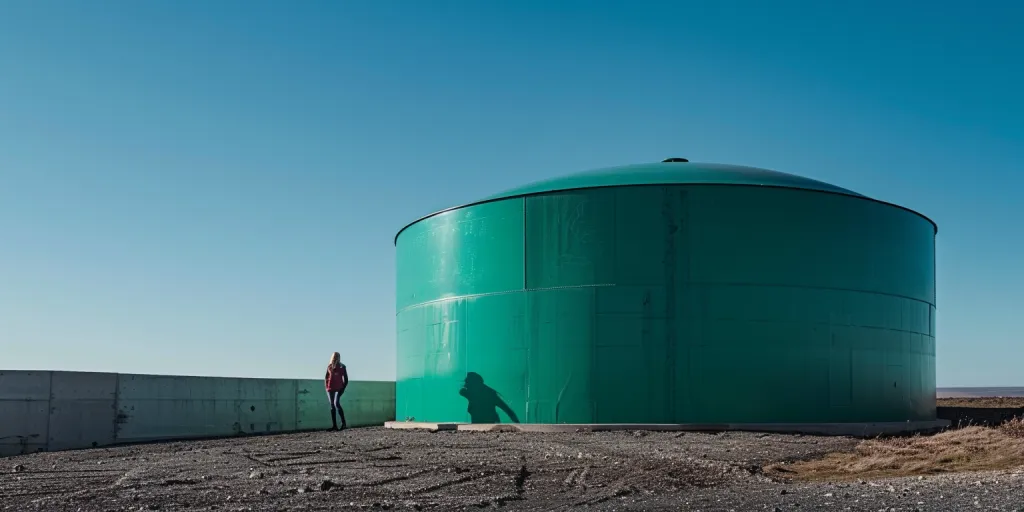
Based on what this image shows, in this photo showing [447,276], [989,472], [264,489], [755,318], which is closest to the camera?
[264,489]

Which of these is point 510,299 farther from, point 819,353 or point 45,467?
point 45,467

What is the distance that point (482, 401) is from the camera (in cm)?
1873

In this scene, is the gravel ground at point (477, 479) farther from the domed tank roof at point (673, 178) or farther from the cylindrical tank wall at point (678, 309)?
the domed tank roof at point (673, 178)

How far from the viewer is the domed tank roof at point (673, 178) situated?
1827 centimetres

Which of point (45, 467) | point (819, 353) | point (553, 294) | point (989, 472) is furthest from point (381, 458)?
point (819, 353)

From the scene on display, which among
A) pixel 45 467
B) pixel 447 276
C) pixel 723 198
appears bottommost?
pixel 45 467

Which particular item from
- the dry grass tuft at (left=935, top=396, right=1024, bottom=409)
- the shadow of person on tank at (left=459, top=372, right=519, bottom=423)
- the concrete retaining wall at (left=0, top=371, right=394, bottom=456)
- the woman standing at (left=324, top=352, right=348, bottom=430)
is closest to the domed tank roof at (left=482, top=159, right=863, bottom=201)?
the shadow of person on tank at (left=459, top=372, right=519, bottom=423)

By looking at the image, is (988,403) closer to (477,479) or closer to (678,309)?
(678,309)

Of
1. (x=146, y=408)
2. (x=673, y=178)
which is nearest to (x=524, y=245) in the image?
(x=673, y=178)

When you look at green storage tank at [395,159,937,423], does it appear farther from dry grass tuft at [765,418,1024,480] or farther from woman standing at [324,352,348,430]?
dry grass tuft at [765,418,1024,480]

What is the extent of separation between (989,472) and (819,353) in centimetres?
736

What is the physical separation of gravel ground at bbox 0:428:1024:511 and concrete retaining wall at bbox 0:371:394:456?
80.4 inches

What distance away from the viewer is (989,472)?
1073 centimetres

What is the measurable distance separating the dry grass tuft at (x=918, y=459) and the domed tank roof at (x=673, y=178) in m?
5.58
